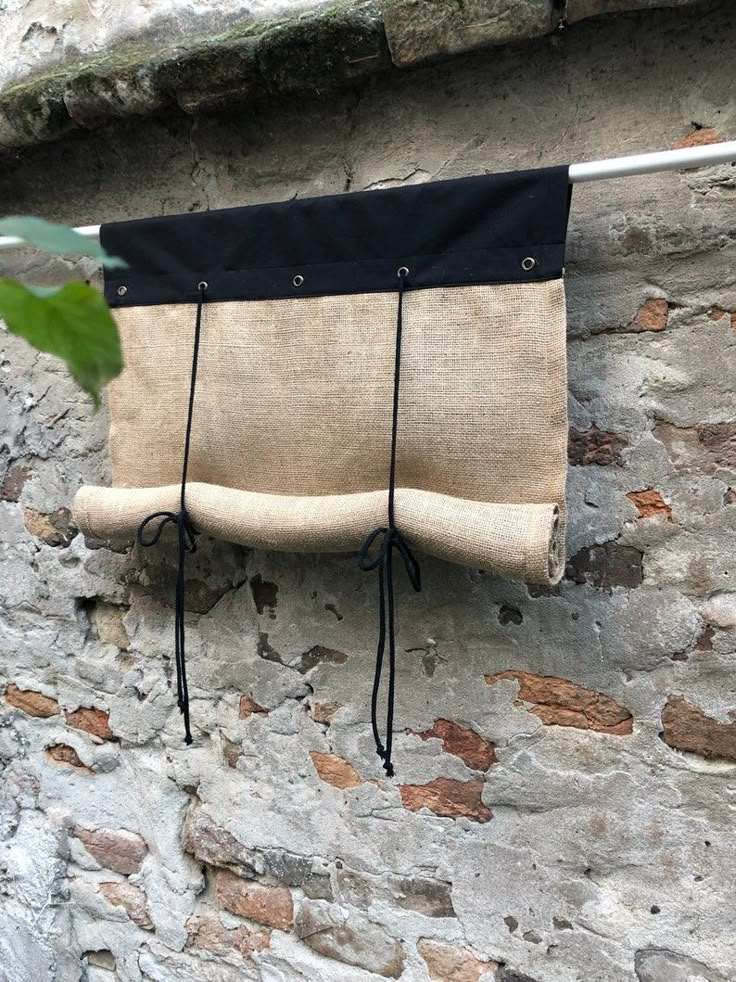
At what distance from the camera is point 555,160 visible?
1.12 m

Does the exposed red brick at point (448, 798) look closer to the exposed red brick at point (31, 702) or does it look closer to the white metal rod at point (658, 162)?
the exposed red brick at point (31, 702)

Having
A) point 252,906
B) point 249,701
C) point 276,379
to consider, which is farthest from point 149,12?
point 252,906

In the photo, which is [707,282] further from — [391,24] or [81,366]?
[81,366]

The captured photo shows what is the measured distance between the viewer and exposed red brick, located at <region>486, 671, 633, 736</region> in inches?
44.8

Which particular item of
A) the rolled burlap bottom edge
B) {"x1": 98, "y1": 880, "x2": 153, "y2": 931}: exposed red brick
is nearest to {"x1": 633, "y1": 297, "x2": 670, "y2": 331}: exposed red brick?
the rolled burlap bottom edge

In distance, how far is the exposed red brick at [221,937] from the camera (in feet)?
4.75

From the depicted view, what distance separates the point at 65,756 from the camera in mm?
1585

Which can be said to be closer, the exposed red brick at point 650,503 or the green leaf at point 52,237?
the green leaf at point 52,237

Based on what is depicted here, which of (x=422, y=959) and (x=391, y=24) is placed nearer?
(x=391, y=24)

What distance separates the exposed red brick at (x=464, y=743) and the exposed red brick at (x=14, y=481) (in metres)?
0.93

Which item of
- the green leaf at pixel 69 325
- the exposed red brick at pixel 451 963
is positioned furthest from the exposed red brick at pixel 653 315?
the exposed red brick at pixel 451 963

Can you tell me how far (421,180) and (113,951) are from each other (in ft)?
5.33

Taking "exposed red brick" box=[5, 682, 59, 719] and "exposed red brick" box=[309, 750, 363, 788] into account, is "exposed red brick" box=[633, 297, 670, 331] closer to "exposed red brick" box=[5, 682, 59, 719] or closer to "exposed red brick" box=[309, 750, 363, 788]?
"exposed red brick" box=[309, 750, 363, 788]

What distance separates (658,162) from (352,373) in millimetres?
A: 488
